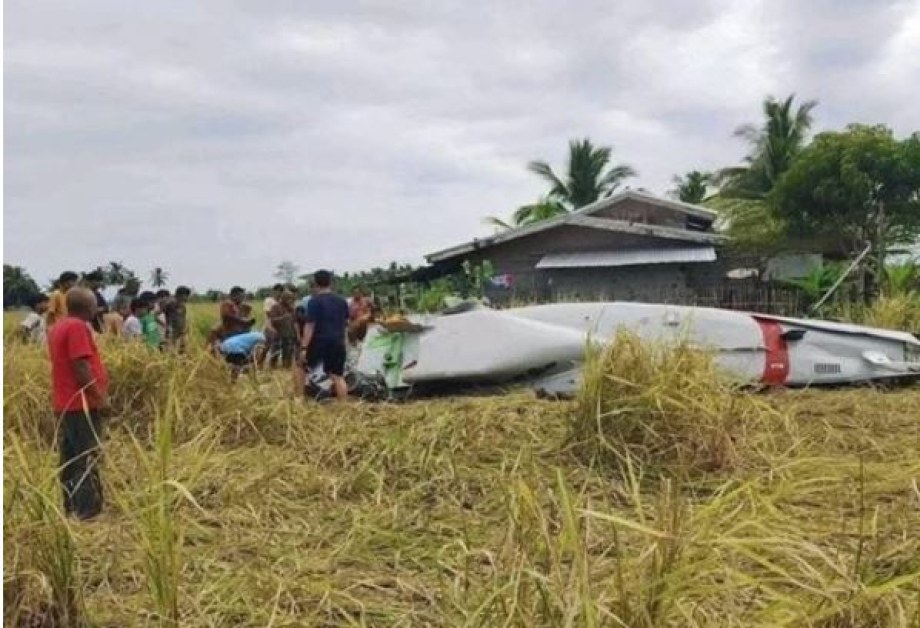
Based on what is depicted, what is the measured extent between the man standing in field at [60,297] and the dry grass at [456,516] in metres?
0.46

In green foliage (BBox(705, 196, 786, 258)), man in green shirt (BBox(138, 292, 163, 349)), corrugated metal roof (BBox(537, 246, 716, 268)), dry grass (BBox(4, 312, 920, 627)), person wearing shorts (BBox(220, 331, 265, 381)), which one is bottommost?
dry grass (BBox(4, 312, 920, 627))

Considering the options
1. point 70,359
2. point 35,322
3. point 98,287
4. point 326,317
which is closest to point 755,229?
point 326,317

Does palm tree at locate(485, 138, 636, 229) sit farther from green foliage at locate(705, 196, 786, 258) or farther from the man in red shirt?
the man in red shirt

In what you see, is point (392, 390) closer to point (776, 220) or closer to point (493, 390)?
point (493, 390)

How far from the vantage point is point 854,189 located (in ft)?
56.3

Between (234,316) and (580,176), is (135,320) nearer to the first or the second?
(234,316)

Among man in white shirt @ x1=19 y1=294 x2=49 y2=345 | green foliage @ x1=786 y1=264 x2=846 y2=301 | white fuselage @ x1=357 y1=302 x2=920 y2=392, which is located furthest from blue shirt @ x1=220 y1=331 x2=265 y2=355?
green foliage @ x1=786 y1=264 x2=846 y2=301

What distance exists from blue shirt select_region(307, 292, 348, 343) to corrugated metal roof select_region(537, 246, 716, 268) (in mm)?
9873

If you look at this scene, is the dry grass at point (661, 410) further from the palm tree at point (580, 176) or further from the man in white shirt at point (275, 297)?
the palm tree at point (580, 176)

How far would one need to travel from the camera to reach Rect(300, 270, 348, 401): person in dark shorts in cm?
821

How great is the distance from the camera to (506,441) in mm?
5484

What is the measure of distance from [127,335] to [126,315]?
177 cm

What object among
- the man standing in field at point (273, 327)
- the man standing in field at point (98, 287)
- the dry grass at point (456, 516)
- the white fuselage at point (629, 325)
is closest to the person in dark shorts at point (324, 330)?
the white fuselage at point (629, 325)

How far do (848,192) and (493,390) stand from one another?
38.0ft
